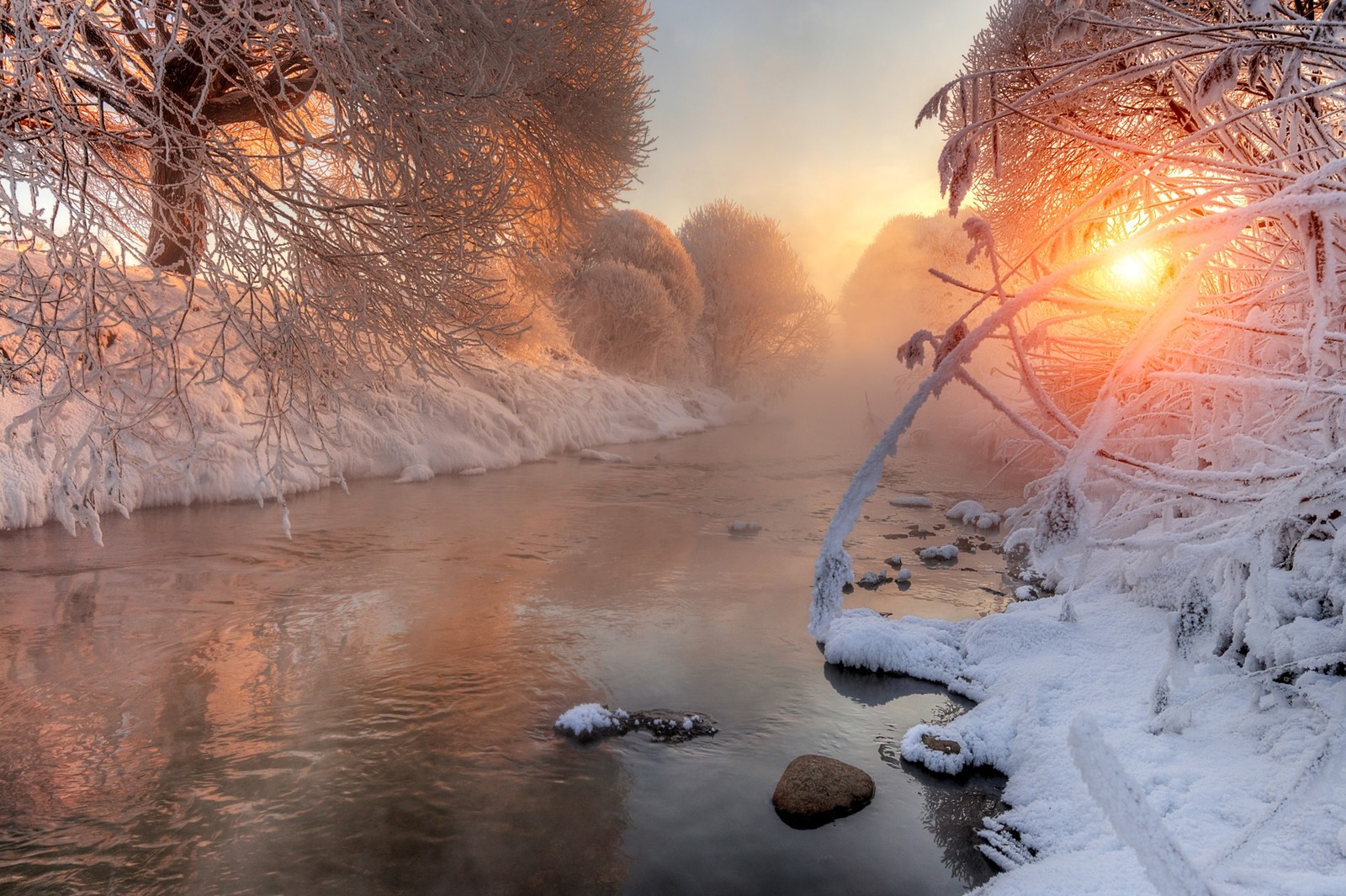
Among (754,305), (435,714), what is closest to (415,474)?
(435,714)

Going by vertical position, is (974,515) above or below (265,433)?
below

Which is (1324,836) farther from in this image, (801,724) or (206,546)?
(206,546)

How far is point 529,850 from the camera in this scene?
397 cm

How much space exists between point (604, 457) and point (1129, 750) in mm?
15286

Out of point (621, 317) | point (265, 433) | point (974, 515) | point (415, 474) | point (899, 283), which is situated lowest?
A: point (974, 515)

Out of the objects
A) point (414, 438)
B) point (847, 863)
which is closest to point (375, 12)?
point (847, 863)

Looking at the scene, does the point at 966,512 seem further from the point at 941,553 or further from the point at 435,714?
the point at 435,714

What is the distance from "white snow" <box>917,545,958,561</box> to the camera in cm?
954

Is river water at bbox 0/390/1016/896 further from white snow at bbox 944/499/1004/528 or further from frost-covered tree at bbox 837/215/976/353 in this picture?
frost-covered tree at bbox 837/215/976/353

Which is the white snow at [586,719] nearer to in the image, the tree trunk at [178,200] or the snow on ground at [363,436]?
the snow on ground at [363,436]

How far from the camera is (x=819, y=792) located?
14.5 feet

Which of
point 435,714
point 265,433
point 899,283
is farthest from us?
point 899,283

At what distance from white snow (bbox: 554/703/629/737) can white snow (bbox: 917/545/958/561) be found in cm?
527

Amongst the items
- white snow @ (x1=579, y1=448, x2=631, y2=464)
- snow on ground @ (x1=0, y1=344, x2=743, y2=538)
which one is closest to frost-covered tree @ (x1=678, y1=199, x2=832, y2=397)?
snow on ground @ (x1=0, y1=344, x2=743, y2=538)
